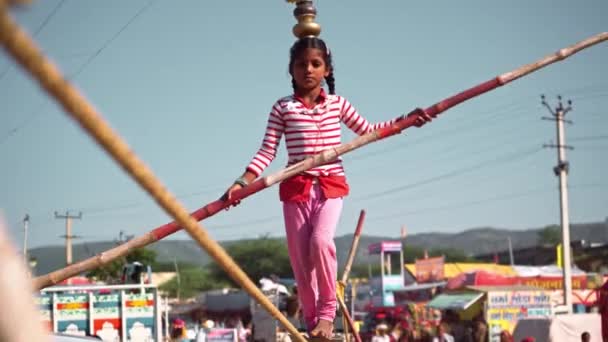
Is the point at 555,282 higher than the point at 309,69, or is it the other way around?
the point at 309,69

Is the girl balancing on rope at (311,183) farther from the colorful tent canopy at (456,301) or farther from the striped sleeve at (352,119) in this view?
the colorful tent canopy at (456,301)

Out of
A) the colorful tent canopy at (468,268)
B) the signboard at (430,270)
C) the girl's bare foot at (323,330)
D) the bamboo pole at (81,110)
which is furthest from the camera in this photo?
the signboard at (430,270)

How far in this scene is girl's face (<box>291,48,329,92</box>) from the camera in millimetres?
5035

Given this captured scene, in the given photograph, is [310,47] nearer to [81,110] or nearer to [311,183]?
[311,183]

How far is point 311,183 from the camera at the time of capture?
5.02m

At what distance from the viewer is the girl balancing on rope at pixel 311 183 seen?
494 cm

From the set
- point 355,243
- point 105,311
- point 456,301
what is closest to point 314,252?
point 355,243

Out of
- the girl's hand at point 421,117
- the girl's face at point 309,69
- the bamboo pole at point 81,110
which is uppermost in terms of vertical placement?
the girl's face at point 309,69

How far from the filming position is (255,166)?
479 centimetres

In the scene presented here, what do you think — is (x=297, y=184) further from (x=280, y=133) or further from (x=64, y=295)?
(x=64, y=295)

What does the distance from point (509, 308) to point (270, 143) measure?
24043mm

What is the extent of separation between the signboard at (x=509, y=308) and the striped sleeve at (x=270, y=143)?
22958 millimetres

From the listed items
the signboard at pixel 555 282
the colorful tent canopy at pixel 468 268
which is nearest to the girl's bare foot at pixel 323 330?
the signboard at pixel 555 282

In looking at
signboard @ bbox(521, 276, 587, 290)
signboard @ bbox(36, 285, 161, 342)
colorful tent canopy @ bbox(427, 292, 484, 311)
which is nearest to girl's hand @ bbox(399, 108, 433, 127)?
signboard @ bbox(36, 285, 161, 342)
